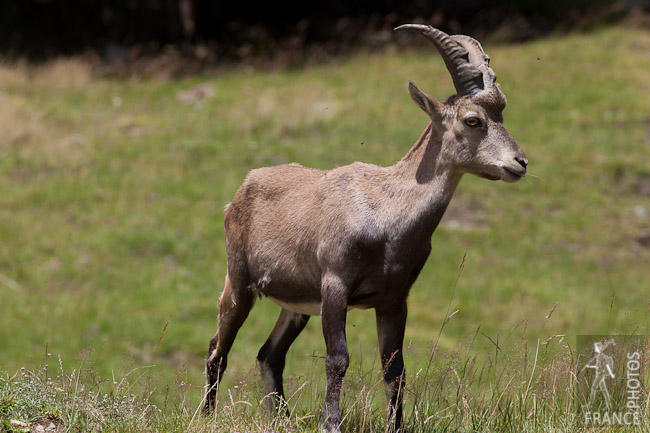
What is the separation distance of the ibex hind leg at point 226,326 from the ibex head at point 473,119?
1667 millimetres

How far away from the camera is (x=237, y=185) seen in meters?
15.9

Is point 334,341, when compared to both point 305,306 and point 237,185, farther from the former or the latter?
point 237,185

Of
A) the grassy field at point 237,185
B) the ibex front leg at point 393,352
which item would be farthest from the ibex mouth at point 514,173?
the grassy field at point 237,185

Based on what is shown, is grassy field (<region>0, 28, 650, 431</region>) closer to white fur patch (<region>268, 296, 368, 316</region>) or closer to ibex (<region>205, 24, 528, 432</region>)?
white fur patch (<region>268, 296, 368, 316</region>)

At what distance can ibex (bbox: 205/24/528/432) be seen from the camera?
4.79 metres

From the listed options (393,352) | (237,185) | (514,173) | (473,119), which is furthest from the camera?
(237,185)

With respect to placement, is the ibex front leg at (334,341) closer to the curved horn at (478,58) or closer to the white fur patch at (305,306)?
the white fur patch at (305,306)

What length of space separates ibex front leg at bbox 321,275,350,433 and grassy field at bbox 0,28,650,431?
3.82 m

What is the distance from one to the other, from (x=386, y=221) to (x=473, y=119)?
0.76m

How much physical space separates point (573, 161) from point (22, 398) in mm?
13474

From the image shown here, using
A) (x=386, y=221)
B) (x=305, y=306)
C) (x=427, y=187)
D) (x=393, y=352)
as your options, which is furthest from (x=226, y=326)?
(x=427, y=187)

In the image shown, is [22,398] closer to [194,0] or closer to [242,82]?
[242,82]

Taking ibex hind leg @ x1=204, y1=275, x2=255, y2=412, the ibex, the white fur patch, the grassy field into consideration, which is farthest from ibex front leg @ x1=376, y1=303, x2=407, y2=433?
the grassy field

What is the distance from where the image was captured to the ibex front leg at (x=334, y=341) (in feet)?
15.6
